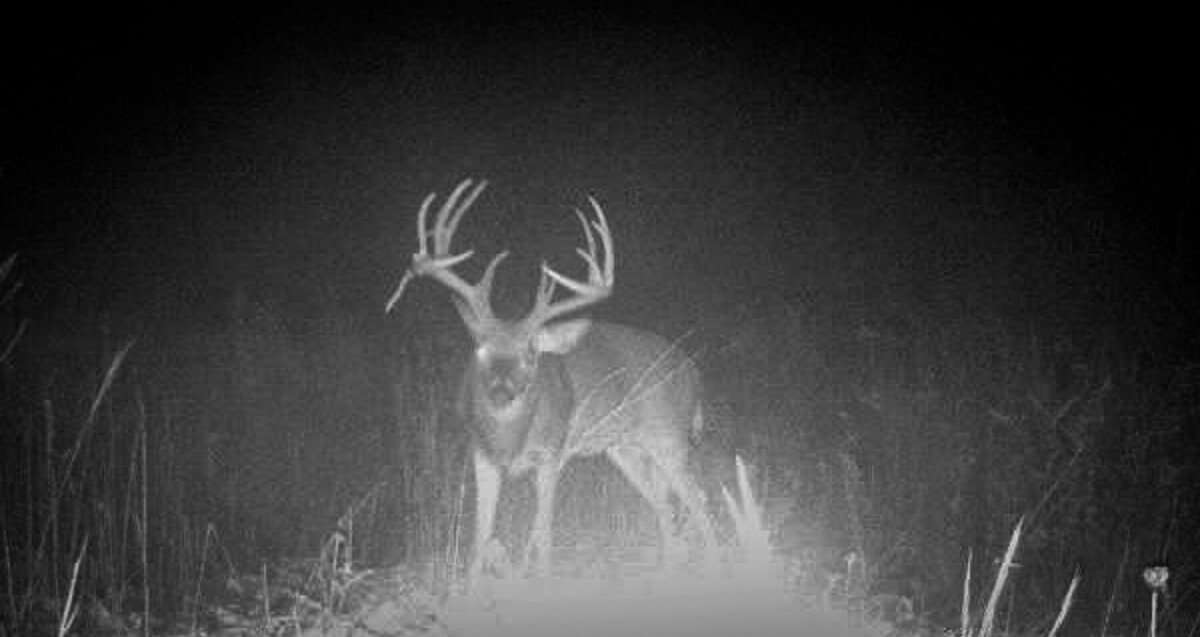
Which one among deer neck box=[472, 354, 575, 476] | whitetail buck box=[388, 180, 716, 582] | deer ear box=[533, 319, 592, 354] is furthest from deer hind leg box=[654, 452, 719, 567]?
deer ear box=[533, 319, 592, 354]

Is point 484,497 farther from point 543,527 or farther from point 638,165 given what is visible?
point 638,165

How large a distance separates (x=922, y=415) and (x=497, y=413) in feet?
9.06

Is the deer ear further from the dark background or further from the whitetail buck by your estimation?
the dark background

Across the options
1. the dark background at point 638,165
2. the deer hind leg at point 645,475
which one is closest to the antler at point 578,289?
the deer hind leg at point 645,475

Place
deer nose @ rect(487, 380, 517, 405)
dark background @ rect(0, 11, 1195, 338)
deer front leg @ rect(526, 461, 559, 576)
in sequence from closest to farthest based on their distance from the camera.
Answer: deer front leg @ rect(526, 461, 559, 576) → deer nose @ rect(487, 380, 517, 405) → dark background @ rect(0, 11, 1195, 338)

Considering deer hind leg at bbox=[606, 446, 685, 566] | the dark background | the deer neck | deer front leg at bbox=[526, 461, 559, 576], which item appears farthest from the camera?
the dark background

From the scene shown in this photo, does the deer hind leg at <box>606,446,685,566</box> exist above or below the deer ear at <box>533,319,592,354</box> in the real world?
below

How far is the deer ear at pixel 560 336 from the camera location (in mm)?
5559

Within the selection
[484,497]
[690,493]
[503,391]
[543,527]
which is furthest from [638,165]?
[543,527]

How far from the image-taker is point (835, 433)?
6.80 metres

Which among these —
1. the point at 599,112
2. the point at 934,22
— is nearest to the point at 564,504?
the point at 599,112

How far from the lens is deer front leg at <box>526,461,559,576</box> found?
493 cm

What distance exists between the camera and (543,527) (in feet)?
16.5

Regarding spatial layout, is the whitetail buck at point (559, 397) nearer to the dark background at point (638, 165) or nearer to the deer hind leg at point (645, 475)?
the deer hind leg at point (645, 475)
